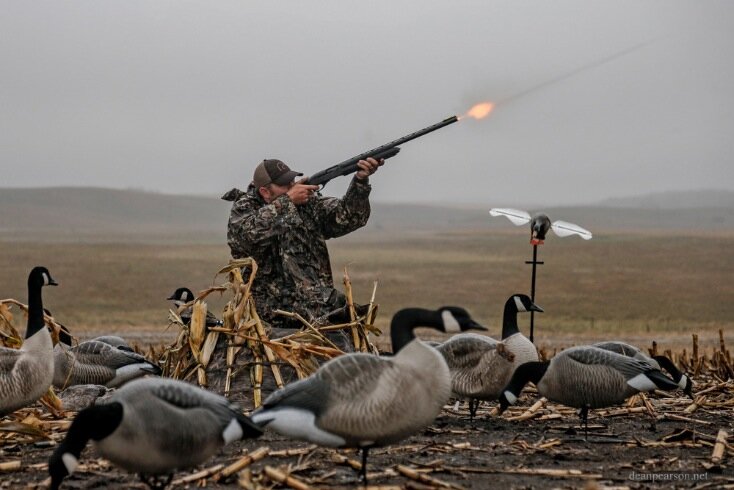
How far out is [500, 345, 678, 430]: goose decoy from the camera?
10.9 m

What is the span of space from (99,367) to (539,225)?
6389 millimetres

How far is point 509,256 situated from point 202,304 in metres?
68.8

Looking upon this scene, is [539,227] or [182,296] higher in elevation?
[539,227]

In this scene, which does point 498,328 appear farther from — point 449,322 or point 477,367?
point 449,322

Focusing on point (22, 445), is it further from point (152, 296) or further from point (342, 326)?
point (152, 296)

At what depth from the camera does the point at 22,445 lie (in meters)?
10.2

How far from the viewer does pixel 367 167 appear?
12.7 metres

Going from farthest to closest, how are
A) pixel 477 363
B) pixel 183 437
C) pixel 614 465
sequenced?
pixel 477 363 → pixel 614 465 → pixel 183 437

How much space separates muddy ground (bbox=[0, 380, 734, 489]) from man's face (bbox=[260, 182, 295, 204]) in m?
3.47

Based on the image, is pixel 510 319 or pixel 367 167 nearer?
pixel 510 319

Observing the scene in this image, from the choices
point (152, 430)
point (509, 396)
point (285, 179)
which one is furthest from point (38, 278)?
Answer: point (509, 396)

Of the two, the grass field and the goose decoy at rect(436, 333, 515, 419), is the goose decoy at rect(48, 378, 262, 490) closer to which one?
the goose decoy at rect(436, 333, 515, 419)

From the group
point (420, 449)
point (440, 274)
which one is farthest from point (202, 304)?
point (440, 274)

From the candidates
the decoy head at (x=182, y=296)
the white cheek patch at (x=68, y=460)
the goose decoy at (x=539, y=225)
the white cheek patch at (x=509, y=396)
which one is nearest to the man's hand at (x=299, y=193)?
the goose decoy at (x=539, y=225)
